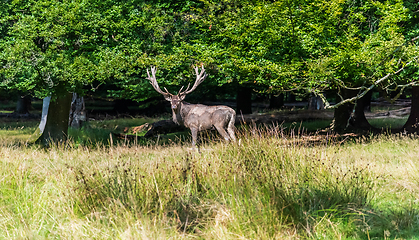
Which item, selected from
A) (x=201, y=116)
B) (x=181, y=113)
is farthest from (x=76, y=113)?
(x=201, y=116)

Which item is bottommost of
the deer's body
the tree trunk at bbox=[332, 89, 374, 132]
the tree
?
the tree trunk at bbox=[332, 89, 374, 132]

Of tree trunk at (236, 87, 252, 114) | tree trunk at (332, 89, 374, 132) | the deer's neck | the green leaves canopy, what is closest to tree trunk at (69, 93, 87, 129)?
the green leaves canopy

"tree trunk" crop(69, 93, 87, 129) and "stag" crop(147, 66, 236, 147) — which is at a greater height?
"stag" crop(147, 66, 236, 147)

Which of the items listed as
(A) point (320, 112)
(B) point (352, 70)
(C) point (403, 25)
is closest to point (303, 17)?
(B) point (352, 70)

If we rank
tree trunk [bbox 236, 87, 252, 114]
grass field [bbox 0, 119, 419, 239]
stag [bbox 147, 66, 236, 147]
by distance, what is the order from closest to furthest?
grass field [bbox 0, 119, 419, 239]
stag [bbox 147, 66, 236, 147]
tree trunk [bbox 236, 87, 252, 114]

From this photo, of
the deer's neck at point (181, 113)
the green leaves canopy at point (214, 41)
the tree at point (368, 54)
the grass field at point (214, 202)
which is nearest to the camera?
the grass field at point (214, 202)

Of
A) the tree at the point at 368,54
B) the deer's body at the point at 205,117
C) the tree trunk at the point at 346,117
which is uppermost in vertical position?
the tree at the point at 368,54

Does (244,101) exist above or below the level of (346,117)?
above

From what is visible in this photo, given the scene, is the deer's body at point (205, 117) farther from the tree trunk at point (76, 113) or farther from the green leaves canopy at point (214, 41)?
the tree trunk at point (76, 113)

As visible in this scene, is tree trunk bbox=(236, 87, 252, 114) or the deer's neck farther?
tree trunk bbox=(236, 87, 252, 114)

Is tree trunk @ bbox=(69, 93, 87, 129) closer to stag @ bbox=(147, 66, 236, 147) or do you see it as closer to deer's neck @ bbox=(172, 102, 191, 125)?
deer's neck @ bbox=(172, 102, 191, 125)

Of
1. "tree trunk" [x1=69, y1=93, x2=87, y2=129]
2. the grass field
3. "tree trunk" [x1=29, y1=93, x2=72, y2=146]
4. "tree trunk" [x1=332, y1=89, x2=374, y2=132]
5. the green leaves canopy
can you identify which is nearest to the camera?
the grass field

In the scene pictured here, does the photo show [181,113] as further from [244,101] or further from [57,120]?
[244,101]

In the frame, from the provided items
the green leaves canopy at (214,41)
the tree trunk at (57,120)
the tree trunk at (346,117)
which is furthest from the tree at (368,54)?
the tree trunk at (57,120)
